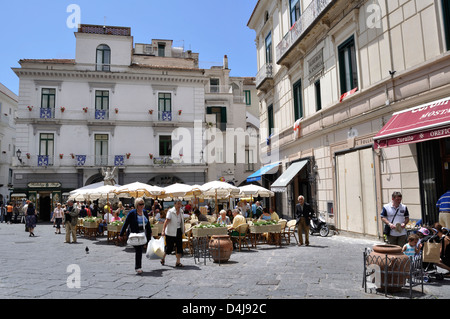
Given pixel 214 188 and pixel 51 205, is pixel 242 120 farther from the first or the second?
pixel 214 188

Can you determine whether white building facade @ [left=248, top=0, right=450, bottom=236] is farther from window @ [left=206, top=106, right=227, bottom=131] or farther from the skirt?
window @ [left=206, top=106, right=227, bottom=131]

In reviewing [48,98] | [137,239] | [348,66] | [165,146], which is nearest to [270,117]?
[348,66]

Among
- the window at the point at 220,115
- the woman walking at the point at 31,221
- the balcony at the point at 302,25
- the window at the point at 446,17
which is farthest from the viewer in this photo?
the window at the point at 220,115

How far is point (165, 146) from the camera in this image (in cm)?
2833

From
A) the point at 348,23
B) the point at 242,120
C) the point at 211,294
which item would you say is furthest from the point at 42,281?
the point at 242,120

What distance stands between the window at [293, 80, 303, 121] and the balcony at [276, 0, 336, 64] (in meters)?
1.60

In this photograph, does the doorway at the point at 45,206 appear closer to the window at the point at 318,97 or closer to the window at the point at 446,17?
the window at the point at 318,97

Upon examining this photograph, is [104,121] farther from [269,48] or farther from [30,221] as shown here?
[269,48]

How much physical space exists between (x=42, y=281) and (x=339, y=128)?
34.6 ft

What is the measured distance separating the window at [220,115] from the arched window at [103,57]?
963 centimetres

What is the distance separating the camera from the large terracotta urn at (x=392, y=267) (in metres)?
5.17

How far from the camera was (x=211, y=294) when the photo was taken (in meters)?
5.35

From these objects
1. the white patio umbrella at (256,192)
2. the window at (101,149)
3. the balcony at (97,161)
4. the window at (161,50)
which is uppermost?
the window at (161,50)

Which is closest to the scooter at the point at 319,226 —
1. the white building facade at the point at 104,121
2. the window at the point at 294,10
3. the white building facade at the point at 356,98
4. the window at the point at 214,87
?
the white building facade at the point at 356,98
